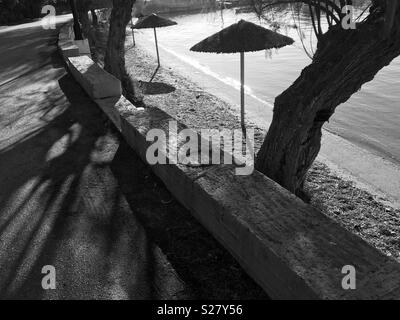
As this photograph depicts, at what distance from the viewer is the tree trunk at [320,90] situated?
455cm

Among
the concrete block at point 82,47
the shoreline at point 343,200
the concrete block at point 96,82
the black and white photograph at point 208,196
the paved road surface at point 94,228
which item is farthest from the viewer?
the concrete block at point 82,47

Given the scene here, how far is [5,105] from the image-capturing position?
949 cm

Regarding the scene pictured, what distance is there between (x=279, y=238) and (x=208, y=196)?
0.94 m

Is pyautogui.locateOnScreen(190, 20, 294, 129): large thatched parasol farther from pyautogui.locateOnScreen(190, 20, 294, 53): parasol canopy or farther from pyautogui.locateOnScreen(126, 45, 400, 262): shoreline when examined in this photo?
pyautogui.locateOnScreen(126, 45, 400, 262): shoreline

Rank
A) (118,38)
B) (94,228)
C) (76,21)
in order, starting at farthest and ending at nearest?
1. (76,21)
2. (118,38)
3. (94,228)

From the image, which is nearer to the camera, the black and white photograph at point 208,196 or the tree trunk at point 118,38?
the black and white photograph at point 208,196

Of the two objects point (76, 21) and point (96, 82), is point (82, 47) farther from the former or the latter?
point (96, 82)

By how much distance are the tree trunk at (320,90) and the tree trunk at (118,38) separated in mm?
7552

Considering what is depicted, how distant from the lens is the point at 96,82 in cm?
900

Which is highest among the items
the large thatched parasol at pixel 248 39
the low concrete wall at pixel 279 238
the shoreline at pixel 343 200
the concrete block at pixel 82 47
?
the large thatched parasol at pixel 248 39

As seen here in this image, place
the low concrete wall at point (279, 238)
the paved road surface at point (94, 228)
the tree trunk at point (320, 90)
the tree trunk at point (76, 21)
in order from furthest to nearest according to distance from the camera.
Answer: the tree trunk at point (76, 21) → the tree trunk at point (320, 90) → the paved road surface at point (94, 228) → the low concrete wall at point (279, 238)

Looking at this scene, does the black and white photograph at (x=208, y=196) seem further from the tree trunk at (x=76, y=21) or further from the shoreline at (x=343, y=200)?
the tree trunk at (x=76, y=21)

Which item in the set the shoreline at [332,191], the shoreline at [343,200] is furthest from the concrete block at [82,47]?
the shoreline at [343,200]

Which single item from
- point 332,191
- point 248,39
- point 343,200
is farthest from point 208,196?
point 248,39
